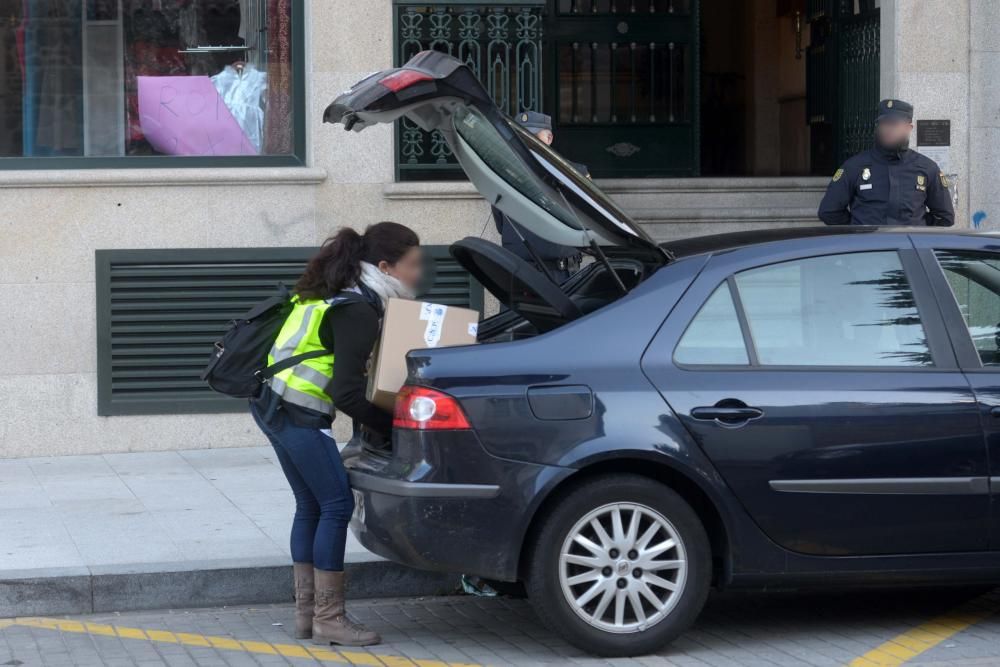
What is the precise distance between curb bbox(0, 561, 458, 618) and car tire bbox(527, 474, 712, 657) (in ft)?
4.83

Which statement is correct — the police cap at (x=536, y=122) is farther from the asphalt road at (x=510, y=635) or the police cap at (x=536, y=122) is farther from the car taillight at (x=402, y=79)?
the car taillight at (x=402, y=79)

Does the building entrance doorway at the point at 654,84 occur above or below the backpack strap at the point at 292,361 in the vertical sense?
above

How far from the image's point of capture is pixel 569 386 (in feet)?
19.2

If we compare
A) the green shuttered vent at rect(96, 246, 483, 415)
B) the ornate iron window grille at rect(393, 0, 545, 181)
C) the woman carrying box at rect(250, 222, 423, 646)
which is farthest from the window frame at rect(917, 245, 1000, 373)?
the green shuttered vent at rect(96, 246, 483, 415)

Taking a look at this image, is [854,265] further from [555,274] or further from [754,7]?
[754,7]

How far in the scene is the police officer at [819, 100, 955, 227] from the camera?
9039 millimetres

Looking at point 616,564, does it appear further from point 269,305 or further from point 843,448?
point 269,305

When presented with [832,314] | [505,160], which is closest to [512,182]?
[505,160]

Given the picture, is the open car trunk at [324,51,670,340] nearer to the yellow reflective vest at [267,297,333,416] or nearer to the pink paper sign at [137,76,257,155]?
the yellow reflective vest at [267,297,333,416]

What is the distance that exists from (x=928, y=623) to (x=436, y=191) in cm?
507

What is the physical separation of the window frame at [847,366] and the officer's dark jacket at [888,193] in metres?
2.88

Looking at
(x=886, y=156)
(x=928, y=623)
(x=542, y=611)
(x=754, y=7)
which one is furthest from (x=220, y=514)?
(x=754, y=7)

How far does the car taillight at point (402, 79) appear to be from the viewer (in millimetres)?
5855

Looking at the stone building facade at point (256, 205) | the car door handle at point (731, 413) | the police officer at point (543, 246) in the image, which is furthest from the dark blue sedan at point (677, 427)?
the stone building facade at point (256, 205)
